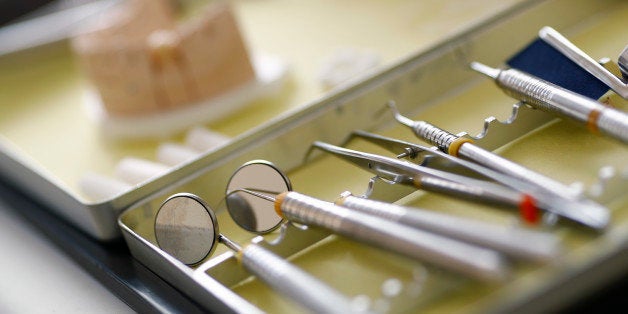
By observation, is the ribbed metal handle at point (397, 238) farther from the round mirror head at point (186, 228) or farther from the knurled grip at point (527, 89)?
the knurled grip at point (527, 89)

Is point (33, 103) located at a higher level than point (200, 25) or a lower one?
lower

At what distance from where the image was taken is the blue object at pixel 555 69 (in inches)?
28.6

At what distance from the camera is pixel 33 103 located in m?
1.23

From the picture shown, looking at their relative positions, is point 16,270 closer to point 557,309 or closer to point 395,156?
point 395,156

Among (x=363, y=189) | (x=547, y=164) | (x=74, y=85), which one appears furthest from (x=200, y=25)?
(x=547, y=164)

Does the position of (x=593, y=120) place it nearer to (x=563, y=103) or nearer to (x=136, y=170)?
(x=563, y=103)

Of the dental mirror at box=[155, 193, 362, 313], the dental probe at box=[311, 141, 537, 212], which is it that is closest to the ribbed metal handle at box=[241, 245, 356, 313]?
the dental mirror at box=[155, 193, 362, 313]

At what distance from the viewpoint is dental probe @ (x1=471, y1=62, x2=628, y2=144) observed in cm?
61

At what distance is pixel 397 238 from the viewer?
0.54 meters

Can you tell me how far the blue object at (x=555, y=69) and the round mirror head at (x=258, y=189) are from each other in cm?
26

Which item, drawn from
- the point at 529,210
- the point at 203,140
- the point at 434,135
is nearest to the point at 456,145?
the point at 434,135

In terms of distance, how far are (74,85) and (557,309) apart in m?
0.94

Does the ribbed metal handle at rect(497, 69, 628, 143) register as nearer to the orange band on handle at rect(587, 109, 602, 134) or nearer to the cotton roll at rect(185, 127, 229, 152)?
the orange band on handle at rect(587, 109, 602, 134)

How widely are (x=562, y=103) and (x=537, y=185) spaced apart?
0.12m
